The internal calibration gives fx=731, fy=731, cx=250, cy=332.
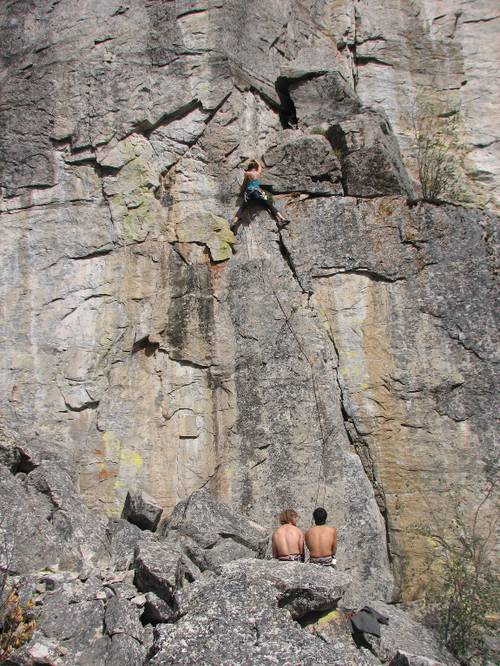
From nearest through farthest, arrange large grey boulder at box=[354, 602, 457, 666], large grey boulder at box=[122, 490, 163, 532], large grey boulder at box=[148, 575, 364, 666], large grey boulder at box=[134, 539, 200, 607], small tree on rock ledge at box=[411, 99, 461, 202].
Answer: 1. large grey boulder at box=[148, 575, 364, 666]
2. large grey boulder at box=[134, 539, 200, 607]
3. large grey boulder at box=[354, 602, 457, 666]
4. large grey boulder at box=[122, 490, 163, 532]
5. small tree on rock ledge at box=[411, 99, 461, 202]

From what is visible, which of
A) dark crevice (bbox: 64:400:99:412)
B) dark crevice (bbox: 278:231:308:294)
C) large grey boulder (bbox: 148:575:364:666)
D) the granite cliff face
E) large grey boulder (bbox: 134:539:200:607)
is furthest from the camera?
dark crevice (bbox: 278:231:308:294)

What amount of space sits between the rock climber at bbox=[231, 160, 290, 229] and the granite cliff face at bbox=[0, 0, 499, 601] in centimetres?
15

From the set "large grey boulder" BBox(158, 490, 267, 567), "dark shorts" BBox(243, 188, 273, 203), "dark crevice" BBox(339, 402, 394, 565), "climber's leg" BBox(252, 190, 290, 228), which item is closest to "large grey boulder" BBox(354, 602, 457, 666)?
"dark crevice" BBox(339, 402, 394, 565)

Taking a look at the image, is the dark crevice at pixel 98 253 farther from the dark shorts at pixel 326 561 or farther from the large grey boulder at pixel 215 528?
the dark shorts at pixel 326 561

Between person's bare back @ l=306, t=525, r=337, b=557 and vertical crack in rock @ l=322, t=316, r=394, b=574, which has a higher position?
vertical crack in rock @ l=322, t=316, r=394, b=574

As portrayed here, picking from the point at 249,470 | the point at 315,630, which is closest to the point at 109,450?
the point at 249,470

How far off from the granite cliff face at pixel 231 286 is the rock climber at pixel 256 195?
15 cm

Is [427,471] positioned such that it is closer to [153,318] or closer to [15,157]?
[153,318]

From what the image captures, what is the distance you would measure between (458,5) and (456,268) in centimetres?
626

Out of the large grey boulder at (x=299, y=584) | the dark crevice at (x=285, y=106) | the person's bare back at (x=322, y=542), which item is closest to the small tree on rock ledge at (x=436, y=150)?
the dark crevice at (x=285, y=106)

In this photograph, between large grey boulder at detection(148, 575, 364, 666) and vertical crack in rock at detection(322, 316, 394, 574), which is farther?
vertical crack in rock at detection(322, 316, 394, 574)

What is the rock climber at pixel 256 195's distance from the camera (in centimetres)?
1006

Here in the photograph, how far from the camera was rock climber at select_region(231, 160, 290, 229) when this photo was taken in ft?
33.0

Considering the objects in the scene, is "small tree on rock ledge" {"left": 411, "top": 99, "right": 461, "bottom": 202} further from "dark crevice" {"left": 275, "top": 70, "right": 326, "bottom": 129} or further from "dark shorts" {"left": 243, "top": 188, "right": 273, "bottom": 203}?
"dark shorts" {"left": 243, "top": 188, "right": 273, "bottom": 203}
